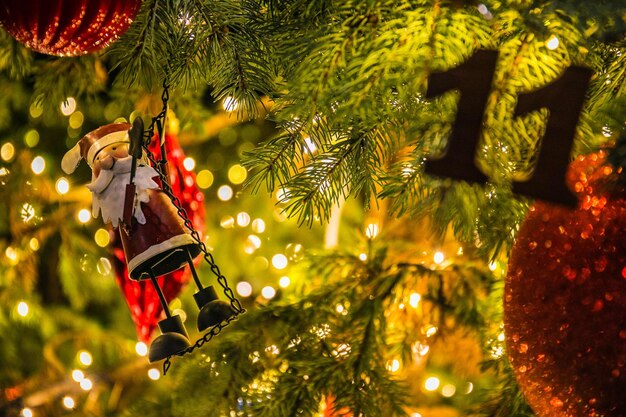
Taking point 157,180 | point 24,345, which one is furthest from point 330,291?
point 24,345

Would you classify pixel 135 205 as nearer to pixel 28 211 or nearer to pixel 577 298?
pixel 577 298

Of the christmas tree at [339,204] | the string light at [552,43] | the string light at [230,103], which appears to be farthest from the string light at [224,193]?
the string light at [552,43]

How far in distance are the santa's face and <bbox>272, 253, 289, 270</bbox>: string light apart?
1.57ft

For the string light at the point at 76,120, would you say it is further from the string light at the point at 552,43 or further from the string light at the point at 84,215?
the string light at the point at 552,43

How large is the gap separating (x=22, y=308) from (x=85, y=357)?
14cm

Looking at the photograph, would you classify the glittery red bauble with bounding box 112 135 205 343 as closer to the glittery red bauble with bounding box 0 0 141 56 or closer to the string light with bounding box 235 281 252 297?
the glittery red bauble with bounding box 0 0 141 56

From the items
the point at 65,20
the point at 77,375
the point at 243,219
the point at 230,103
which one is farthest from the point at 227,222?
the point at 65,20

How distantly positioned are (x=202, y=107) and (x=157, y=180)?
1.48 ft

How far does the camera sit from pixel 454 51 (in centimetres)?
45

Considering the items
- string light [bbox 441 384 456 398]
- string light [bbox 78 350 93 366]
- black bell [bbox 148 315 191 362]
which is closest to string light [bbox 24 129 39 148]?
string light [bbox 78 350 93 366]

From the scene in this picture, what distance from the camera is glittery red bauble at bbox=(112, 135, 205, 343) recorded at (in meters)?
0.75

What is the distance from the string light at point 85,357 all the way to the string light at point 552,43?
39.3 inches

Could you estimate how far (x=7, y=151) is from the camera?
45.0 inches

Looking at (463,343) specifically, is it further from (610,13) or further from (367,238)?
(610,13)
